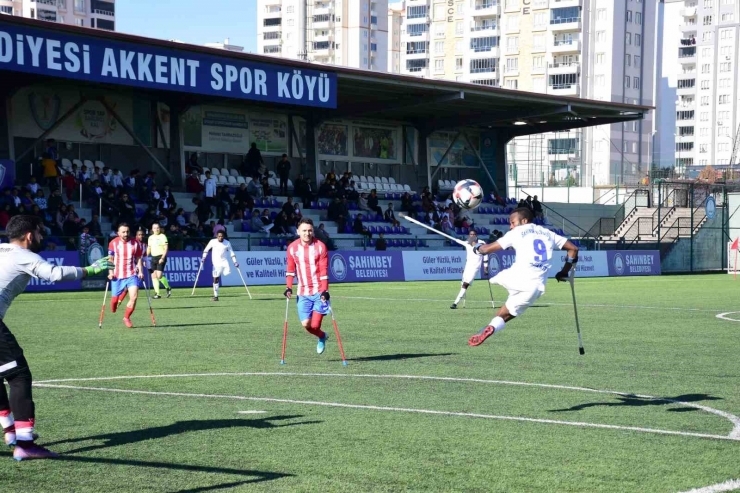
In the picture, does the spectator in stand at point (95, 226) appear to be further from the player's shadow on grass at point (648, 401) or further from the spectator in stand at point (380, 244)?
the player's shadow on grass at point (648, 401)

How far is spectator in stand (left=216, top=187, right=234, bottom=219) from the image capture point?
38.8 m

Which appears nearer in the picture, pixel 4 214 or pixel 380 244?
pixel 4 214

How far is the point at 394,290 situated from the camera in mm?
32625

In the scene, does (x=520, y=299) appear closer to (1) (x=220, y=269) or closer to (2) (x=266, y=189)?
(1) (x=220, y=269)

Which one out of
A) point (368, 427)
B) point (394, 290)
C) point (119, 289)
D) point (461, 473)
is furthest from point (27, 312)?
point (461, 473)

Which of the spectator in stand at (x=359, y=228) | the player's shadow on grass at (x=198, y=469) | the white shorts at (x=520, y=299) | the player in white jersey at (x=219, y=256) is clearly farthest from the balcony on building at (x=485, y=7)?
the player's shadow on grass at (x=198, y=469)

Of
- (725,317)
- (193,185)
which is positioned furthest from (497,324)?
(193,185)

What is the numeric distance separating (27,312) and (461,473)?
17073 mm

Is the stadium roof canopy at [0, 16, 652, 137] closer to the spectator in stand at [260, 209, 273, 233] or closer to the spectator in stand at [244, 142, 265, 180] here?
the spectator in stand at [244, 142, 265, 180]

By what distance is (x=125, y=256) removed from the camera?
19.4 meters

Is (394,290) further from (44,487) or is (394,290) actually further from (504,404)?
(44,487)

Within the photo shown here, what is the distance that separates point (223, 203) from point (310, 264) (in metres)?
25.2

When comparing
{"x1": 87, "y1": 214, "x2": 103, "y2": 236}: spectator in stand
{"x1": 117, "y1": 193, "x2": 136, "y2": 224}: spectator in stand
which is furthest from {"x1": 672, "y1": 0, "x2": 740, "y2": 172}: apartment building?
{"x1": 87, "y1": 214, "x2": 103, "y2": 236}: spectator in stand

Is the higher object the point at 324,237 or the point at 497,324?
the point at 497,324
